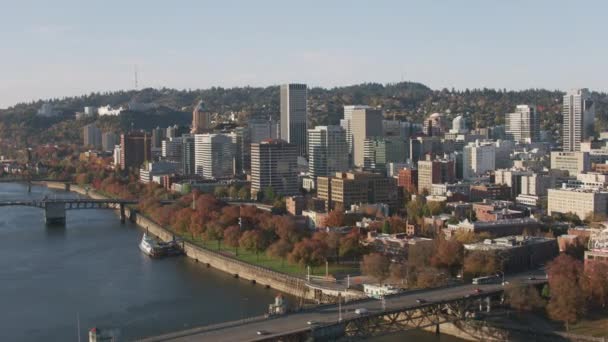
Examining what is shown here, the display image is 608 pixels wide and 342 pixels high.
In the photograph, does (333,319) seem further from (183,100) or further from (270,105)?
(183,100)

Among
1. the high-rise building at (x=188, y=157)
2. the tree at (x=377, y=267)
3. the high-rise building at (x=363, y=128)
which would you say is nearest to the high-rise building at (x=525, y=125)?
the high-rise building at (x=363, y=128)

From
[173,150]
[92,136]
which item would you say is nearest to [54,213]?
[173,150]

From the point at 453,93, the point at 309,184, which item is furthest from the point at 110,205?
the point at 453,93

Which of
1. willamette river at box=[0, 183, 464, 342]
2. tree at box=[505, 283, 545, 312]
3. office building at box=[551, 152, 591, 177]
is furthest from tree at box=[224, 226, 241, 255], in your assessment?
office building at box=[551, 152, 591, 177]

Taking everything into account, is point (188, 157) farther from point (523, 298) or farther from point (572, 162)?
point (523, 298)

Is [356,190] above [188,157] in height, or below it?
below

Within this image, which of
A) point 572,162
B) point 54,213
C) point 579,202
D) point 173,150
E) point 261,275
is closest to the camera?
point 261,275
